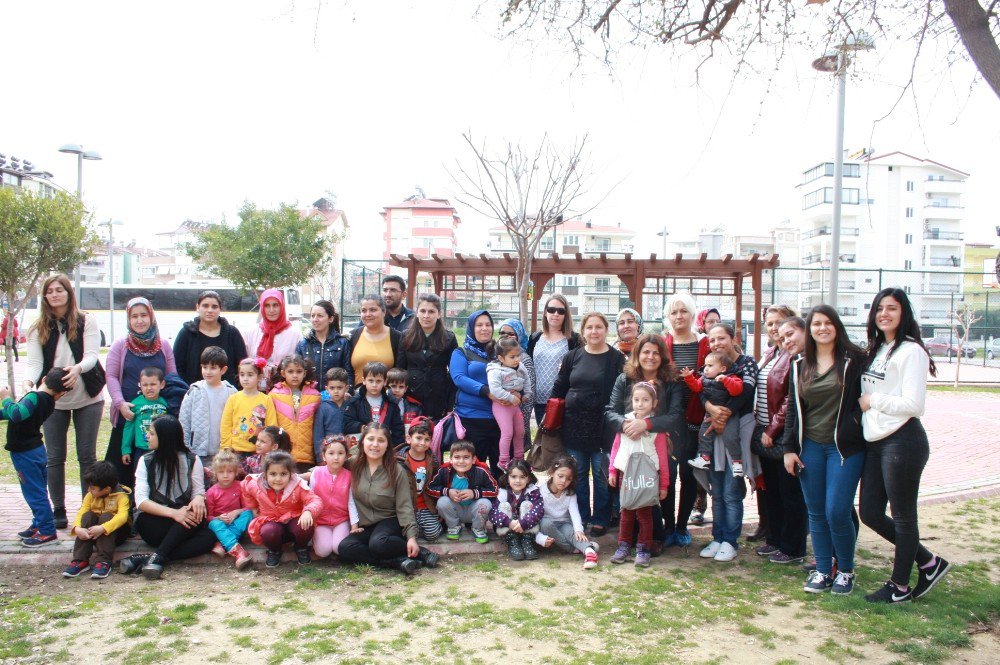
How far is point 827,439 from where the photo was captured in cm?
421

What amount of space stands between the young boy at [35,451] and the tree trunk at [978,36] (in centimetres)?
568

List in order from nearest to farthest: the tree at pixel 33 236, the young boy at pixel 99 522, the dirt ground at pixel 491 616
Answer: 1. the dirt ground at pixel 491 616
2. the young boy at pixel 99 522
3. the tree at pixel 33 236

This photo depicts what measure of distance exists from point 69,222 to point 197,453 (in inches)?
362

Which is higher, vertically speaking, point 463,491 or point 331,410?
point 331,410

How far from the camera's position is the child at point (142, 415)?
5.05 meters


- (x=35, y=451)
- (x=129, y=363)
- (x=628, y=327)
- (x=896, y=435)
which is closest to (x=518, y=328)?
(x=628, y=327)

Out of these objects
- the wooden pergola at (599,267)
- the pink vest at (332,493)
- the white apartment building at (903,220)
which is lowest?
the pink vest at (332,493)

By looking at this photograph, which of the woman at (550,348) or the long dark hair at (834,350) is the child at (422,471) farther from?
the long dark hair at (834,350)

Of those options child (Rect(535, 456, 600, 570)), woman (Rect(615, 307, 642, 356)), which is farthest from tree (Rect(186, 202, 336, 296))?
child (Rect(535, 456, 600, 570))

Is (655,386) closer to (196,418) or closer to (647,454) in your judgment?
(647,454)

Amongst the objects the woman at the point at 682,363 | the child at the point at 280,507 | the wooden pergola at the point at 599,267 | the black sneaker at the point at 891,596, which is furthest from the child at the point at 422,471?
the wooden pergola at the point at 599,267

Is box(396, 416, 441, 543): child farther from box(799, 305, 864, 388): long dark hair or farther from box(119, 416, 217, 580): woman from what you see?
box(799, 305, 864, 388): long dark hair

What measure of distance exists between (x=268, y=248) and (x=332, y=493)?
2687cm

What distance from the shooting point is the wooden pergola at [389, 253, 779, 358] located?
47.9 feet
